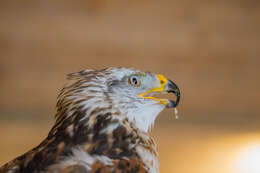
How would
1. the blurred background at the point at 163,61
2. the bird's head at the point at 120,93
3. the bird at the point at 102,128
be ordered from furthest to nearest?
the blurred background at the point at 163,61 → the bird's head at the point at 120,93 → the bird at the point at 102,128

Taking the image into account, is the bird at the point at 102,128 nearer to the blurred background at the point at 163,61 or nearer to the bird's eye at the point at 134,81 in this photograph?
the bird's eye at the point at 134,81

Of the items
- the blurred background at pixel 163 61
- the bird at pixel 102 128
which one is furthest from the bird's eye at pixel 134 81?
the blurred background at pixel 163 61

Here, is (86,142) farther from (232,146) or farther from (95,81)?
(232,146)

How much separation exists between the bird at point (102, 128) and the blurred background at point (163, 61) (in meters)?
0.52

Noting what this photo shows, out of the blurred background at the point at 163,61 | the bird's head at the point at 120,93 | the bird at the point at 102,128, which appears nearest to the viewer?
the bird at the point at 102,128

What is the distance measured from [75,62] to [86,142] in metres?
0.69

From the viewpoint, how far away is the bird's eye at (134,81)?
924mm

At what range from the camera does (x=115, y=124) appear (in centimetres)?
87

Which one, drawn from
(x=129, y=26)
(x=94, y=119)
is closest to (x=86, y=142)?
(x=94, y=119)

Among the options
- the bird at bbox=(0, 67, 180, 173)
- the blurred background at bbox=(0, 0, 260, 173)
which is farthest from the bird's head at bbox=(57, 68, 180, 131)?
the blurred background at bbox=(0, 0, 260, 173)

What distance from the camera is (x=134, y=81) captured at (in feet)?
3.04

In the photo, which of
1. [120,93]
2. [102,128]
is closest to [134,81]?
[120,93]

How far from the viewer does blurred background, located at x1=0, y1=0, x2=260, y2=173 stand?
1436mm

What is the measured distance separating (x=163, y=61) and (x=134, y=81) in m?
0.57
